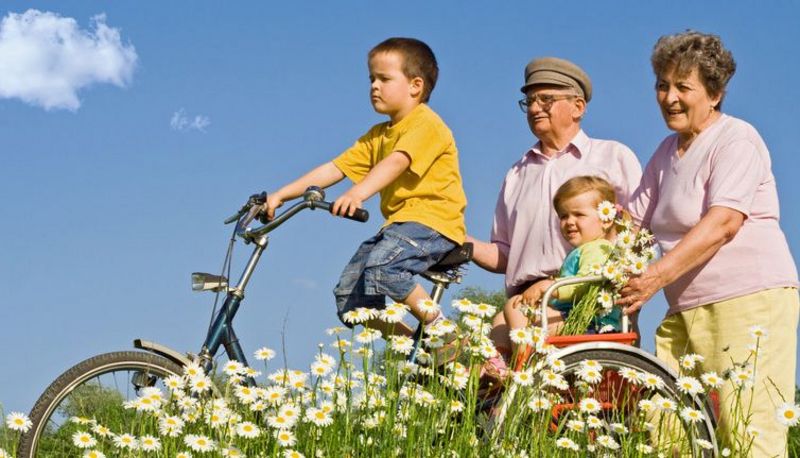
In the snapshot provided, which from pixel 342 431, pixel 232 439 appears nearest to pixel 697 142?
pixel 342 431

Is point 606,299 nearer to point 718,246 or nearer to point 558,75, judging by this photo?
point 718,246

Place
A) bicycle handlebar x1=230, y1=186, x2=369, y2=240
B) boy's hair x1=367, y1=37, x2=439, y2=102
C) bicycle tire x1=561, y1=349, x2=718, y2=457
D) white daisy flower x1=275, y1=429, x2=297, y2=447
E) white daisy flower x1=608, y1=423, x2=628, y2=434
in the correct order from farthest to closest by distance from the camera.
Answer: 1. boy's hair x1=367, y1=37, x2=439, y2=102
2. bicycle handlebar x1=230, y1=186, x2=369, y2=240
3. bicycle tire x1=561, y1=349, x2=718, y2=457
4. white daisy flower x1=608, y1=423, x2=628, y2=434
5. white daisy flower x1=275, y1=429, x2=297, y2=447

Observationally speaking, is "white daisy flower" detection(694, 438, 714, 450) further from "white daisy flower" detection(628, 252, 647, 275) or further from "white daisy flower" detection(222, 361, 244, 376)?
"white daisy flower" detection(222, 361, 244, 376)


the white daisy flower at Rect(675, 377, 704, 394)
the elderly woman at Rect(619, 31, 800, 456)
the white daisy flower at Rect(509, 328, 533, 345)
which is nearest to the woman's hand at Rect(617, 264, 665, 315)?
the elderly woman at Rect(619, 31, 800, 456)

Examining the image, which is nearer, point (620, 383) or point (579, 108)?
point (620, 383)

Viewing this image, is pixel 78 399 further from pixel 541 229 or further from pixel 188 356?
pixel 541 229

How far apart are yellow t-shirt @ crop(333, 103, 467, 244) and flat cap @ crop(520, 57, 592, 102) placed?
0.61 meters

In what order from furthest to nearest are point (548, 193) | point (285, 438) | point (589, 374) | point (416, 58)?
Answer: point (416, 58) → point (548, 193) → point (589, 374) → point (285, 438)

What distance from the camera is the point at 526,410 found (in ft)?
15.8

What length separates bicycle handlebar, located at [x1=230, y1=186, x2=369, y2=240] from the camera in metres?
5.96

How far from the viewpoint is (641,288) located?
17.8 feet

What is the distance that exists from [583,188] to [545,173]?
53 cm

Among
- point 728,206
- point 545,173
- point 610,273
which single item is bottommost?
point 610,273

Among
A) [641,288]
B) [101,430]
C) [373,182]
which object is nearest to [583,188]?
[641,288]
